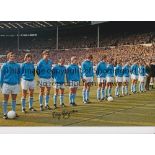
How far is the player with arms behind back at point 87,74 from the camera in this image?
41.8 feet

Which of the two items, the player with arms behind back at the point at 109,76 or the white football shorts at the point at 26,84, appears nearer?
the white football shorts at the point at 26,84

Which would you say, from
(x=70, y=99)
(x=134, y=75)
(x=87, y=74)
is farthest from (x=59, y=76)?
(x=134, y=75)

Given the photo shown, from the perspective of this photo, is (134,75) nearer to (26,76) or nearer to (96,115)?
(96,115)

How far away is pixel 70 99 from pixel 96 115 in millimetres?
1466

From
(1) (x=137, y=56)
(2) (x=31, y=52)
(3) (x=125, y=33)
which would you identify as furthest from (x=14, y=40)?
(1) (x=137, y=56)

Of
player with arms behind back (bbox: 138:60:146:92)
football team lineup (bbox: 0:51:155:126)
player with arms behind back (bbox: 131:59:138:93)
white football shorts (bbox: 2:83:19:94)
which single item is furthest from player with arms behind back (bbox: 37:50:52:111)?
player with arms behind back (bbox: 138:60:146:92)

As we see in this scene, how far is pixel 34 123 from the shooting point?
1024cm

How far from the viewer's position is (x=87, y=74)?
1284 centimetres

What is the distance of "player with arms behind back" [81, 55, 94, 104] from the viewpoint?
41.8ft

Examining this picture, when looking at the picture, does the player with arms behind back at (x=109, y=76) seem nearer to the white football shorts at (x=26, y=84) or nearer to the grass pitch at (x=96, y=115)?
the grass pitch at (x=96, y=115)

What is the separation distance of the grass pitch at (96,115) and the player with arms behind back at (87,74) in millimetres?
299
